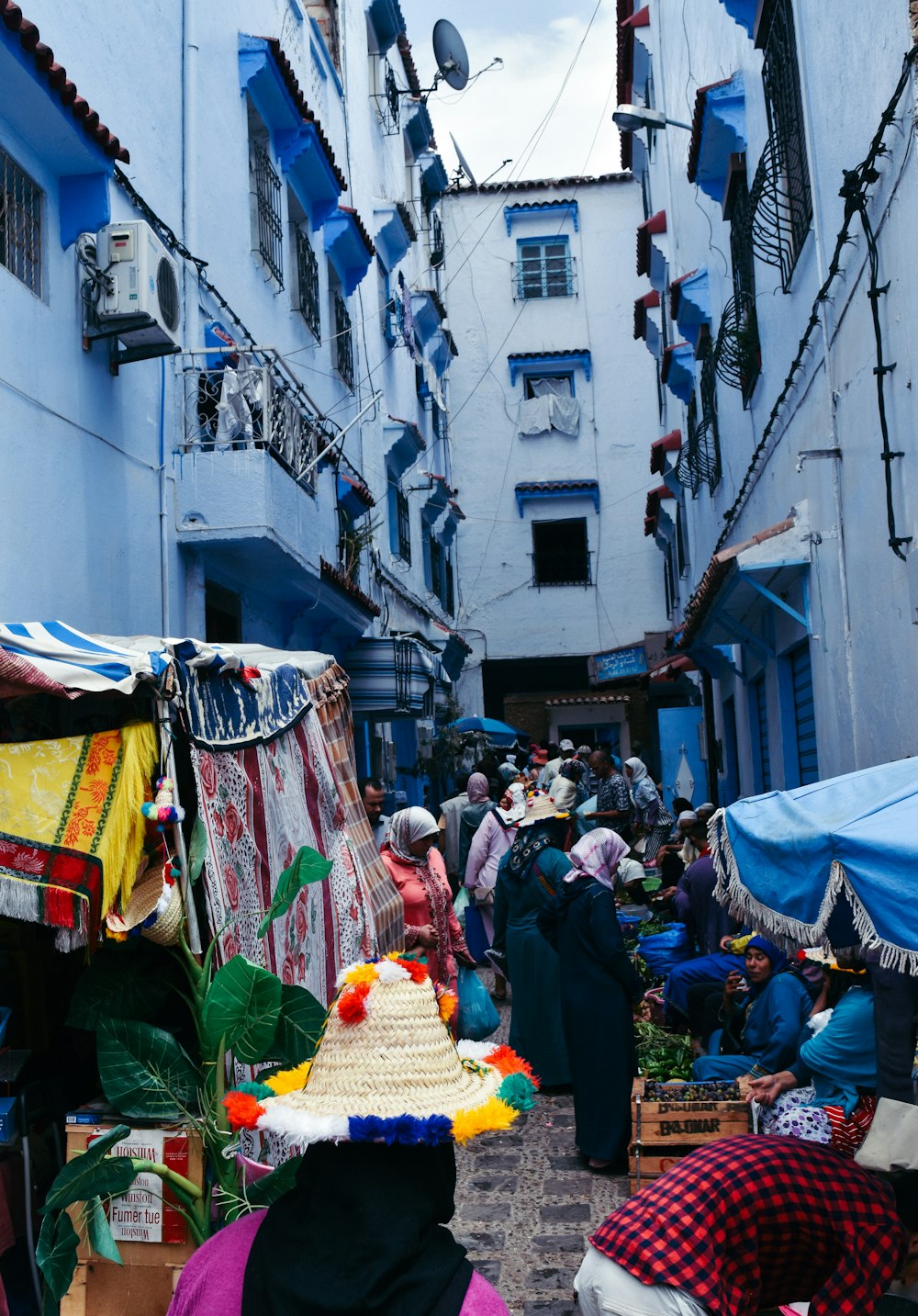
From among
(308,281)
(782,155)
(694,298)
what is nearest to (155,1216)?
(782,155)

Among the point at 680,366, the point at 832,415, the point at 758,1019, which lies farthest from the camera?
the point at 680,366

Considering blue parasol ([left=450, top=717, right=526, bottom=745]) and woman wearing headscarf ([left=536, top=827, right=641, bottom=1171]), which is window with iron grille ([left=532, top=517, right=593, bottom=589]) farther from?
woman wearing headscarf ([left=536, top=827, right=641, bottom=1171])

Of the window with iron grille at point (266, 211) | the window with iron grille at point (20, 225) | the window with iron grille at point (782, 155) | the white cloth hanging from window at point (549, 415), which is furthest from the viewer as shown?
the white cloth hanging from window at point (549, 415)

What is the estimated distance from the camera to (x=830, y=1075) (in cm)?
504

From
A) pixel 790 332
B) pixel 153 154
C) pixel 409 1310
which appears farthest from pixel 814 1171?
pixel 153 154

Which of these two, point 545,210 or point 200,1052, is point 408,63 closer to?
point 545,210

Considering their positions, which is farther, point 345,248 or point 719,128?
point 345,248

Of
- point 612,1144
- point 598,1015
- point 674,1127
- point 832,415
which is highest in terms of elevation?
point 832,415

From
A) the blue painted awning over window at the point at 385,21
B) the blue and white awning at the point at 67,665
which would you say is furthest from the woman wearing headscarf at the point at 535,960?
the blue painted awning over window at the point at 385,21

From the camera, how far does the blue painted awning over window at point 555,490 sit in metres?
27.2

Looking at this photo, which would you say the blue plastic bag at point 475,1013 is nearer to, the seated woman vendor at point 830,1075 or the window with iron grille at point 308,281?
the seated woman vendor at point 830,1075

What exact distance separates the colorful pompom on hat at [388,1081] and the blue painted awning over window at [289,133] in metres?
9.99

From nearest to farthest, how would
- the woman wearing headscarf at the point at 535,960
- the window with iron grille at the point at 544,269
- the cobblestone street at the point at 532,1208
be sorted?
the cobblestone street at the point at 532,1208, the woman wearing headscarf at the point at 535,960, the window with iron grille at the point at 544,269

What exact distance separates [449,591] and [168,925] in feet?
72.1
